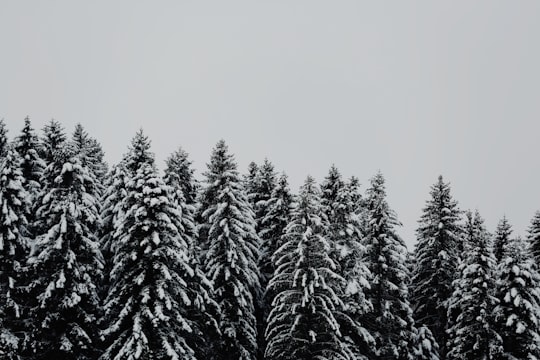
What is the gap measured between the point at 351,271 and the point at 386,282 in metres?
4.38

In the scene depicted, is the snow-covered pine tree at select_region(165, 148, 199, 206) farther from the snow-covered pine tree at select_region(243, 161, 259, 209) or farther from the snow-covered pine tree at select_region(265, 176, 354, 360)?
the snow-covered pine tree at select_region(265, 176, 354, 360)

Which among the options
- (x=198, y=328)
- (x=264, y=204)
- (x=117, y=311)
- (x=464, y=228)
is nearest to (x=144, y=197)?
(x=117, y=311)

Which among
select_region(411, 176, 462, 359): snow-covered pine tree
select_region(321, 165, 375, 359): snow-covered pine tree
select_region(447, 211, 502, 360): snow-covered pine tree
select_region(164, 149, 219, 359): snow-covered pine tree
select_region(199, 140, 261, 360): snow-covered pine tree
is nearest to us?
select_region(164, 149, 219, 359): snow-covered pine tree

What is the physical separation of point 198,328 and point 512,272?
21.1 meters

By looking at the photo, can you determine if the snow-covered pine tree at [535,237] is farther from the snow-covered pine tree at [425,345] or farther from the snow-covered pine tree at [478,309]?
the snow-covered pine tree at [478,309]

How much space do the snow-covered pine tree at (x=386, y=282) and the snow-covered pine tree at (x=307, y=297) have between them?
20.8 feet

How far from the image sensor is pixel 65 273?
26.5 metres

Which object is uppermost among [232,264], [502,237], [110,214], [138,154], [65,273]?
[502,237]

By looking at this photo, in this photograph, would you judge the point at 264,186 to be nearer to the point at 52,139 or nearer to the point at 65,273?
the point at 52,139

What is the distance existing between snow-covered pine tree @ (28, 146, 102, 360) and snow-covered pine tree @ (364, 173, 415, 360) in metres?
19.6

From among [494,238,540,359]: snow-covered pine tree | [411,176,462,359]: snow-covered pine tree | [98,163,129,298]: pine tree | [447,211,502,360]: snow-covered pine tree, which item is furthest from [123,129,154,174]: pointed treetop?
[494,238,540,359]: snow-covered pine tree

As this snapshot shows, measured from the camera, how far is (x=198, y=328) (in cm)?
3058

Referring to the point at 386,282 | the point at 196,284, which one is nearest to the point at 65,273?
the point at 196,284

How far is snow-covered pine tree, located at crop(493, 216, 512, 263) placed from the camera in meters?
42.8
